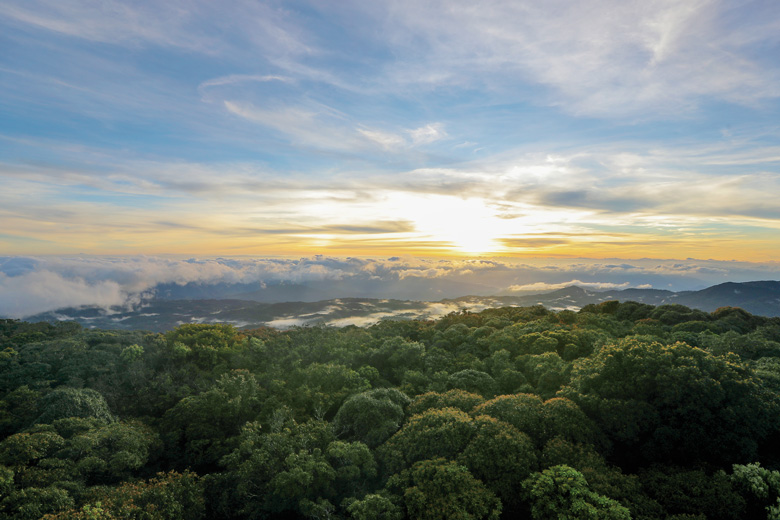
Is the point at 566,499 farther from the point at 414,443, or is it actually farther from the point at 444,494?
the point at 414,443

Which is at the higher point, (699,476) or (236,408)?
(699,476)

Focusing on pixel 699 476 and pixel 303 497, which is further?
pixel 303 497

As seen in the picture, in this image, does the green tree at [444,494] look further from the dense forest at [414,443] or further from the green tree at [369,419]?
the green tree at [369,419]

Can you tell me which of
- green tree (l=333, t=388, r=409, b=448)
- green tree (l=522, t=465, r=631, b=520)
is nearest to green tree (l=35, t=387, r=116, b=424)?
green tree (l=333, t=388, r=409, b=448)

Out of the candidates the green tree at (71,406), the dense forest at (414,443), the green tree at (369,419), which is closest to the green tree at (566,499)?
the dense forest at (414,443)

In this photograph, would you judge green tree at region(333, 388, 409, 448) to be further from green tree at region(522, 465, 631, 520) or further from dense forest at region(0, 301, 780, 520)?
green tree at region(522, 465, 631, 520)

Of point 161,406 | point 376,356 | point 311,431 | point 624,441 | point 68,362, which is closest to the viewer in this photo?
point 624,441

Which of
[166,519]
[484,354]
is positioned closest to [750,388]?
[484,354]

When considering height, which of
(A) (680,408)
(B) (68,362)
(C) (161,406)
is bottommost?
(C) (161,406)

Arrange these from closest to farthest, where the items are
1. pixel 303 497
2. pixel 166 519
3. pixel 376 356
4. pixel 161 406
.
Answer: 1. pixel 166 519
2. pixel 303 497
3. pixel 161 406
4. pixel 376 356

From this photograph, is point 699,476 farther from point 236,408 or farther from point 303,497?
point 236,408
